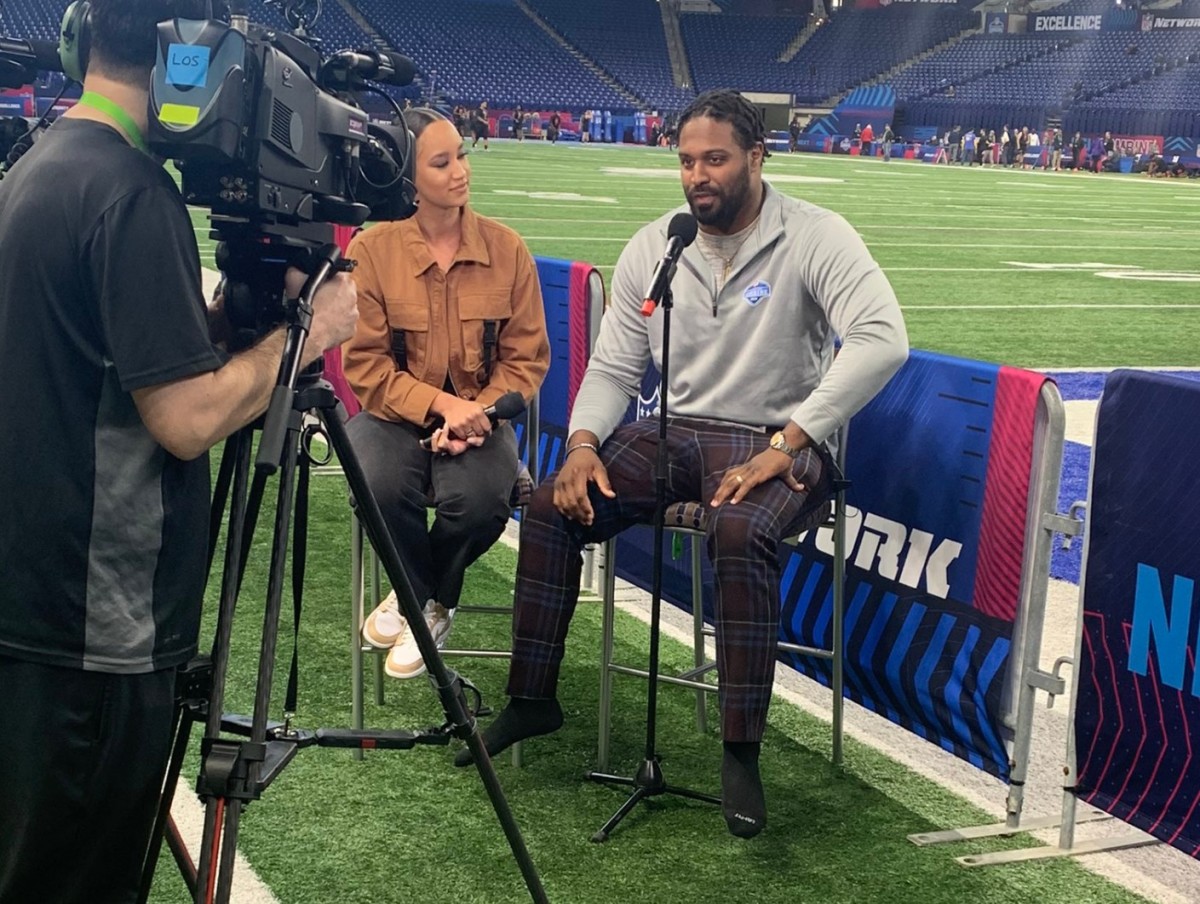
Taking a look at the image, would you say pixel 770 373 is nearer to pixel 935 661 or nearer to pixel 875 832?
pixel 935 661

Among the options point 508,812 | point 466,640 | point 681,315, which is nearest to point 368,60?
point 508,812

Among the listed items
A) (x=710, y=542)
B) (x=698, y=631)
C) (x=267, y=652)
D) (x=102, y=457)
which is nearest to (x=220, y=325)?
(x=102, y=457)

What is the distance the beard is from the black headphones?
2.04 m

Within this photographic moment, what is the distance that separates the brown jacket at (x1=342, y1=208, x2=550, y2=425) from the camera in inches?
174

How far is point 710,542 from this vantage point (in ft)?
12.1

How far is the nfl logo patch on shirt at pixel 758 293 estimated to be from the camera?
4.08 meters

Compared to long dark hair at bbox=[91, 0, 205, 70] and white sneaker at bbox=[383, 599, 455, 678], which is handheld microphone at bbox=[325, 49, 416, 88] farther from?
white sneaker at bbox=[383, 599, 455, 678]

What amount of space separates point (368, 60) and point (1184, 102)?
5075 cm

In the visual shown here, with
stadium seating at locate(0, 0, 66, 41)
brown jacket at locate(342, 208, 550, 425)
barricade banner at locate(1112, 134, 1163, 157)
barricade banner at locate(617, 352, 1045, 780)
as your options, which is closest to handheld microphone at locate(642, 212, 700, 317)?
barricade banner at locate(617, 352, 1045, 780)

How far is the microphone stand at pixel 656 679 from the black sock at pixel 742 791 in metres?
0.20

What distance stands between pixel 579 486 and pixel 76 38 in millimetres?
1908

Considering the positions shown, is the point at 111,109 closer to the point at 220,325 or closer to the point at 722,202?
the point at 220,325

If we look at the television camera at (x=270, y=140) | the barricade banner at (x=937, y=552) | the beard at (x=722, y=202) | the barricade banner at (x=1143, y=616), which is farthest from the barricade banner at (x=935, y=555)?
the television camera at (x=270, y=140)

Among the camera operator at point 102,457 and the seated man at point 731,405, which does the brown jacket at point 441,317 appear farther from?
the camera operator at point 102,457
